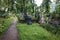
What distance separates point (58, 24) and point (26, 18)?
677 cm

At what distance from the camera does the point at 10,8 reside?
22.0 ft

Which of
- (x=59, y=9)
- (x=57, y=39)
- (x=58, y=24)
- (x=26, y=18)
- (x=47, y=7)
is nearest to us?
(x=47, y=7)

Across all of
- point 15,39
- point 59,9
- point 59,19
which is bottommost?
point 15,39

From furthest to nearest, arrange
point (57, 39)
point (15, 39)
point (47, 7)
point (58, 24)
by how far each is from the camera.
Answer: point (58, 24), point (15, 39), point (57, 39), point (47, 7)

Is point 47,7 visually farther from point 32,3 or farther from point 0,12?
point 0,12

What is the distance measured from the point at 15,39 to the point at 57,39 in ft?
8.21

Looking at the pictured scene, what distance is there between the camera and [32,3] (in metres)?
6.68

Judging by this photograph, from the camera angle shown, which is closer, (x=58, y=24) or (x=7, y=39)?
(x=7, y=39)

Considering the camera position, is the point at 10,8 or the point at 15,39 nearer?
the point at 10,8

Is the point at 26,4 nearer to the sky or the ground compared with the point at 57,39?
nearer to the sky

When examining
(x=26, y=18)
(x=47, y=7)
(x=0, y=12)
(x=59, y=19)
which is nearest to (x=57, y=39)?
(x=47, y=7)

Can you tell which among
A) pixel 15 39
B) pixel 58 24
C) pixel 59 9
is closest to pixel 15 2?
pixel 15 39

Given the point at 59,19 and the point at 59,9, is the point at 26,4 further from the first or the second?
the point at 59,19

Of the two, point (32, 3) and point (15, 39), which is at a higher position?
point (32, 3)
